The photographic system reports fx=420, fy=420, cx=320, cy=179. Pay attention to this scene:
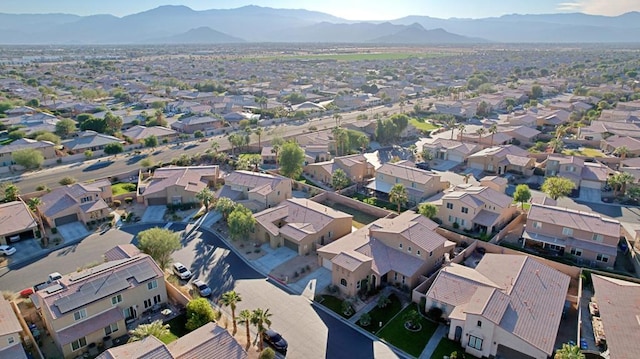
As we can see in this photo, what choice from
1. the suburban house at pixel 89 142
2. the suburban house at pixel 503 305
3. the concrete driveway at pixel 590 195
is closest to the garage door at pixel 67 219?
the suburban house at pixel 89 142

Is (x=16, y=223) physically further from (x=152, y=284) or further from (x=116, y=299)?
(x=152, y=284)

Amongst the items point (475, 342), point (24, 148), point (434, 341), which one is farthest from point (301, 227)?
point (24, 148)

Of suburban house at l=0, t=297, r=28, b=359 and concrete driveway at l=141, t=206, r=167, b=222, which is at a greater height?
suburban house at l=0, t=297, r=28, b=359

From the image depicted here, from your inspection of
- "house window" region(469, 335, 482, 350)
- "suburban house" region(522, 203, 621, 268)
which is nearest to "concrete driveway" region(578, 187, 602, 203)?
"suburban house" region(522, 203, 621, 268)

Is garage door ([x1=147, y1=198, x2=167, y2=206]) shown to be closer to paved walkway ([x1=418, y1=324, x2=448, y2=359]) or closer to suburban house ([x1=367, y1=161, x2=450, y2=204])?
suburban house ([x1=367, y1=161, x2=450, y2=204])

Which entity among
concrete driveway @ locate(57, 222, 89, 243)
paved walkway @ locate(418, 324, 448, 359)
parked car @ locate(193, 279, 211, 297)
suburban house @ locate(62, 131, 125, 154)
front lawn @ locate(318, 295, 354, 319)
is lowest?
paved walkway @ locate(418, 324, 448, 359)

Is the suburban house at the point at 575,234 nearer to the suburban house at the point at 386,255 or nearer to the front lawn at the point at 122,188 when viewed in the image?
the suburban house at the point at 386,255

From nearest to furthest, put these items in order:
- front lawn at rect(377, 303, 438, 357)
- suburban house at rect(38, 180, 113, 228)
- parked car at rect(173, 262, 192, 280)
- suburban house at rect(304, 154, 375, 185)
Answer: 1. front lawn at rect(377, 303, 438, 357)
2. parked car at rect(173, 262, 192, 280)
3. suburban house at rect(38, 180, 113, 228)
4. suburban house at rect(304, 154, 375, 185)

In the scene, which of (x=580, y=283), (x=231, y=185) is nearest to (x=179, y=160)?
(x=231, y=185)
